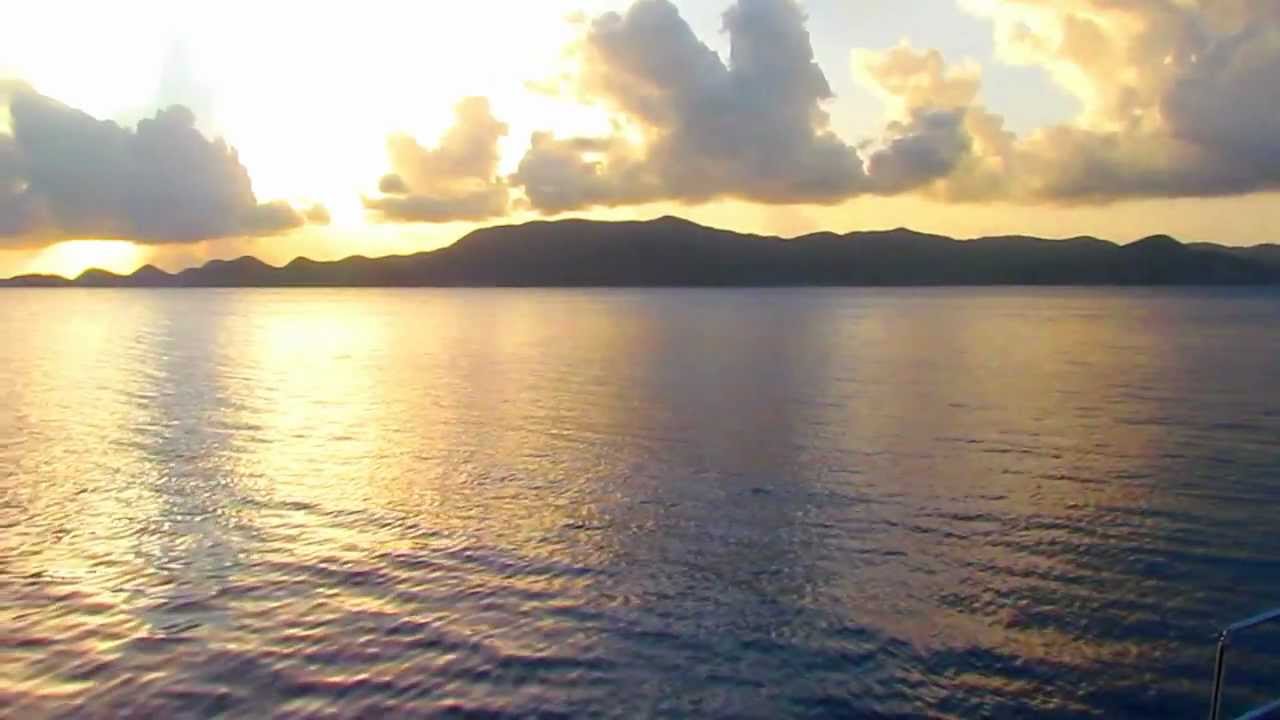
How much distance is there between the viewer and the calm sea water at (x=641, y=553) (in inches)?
818

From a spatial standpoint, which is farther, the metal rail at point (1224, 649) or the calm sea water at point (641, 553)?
the calm sea water at point (641, 553)

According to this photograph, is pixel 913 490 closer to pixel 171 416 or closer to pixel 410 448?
pixel 410 448

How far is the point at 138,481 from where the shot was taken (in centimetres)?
4109

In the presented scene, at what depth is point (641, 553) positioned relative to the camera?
97.9 feet

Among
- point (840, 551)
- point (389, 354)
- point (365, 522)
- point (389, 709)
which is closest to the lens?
point (389, 709)

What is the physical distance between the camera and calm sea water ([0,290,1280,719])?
20.8 m

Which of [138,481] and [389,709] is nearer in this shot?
[389,709]

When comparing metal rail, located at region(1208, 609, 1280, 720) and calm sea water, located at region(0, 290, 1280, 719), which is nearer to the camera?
metal rail, located at region(1208, 609, 1280, 720)

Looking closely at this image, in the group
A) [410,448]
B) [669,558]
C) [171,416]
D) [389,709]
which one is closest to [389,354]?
[171,416]

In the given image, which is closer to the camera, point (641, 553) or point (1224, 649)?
point (1224, 649)

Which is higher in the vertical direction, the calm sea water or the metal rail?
the metal rail

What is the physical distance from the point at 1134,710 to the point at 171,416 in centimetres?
5595

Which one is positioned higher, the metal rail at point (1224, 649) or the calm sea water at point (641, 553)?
the metal rail at point (1224, 649)

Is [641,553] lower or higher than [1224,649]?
lower
